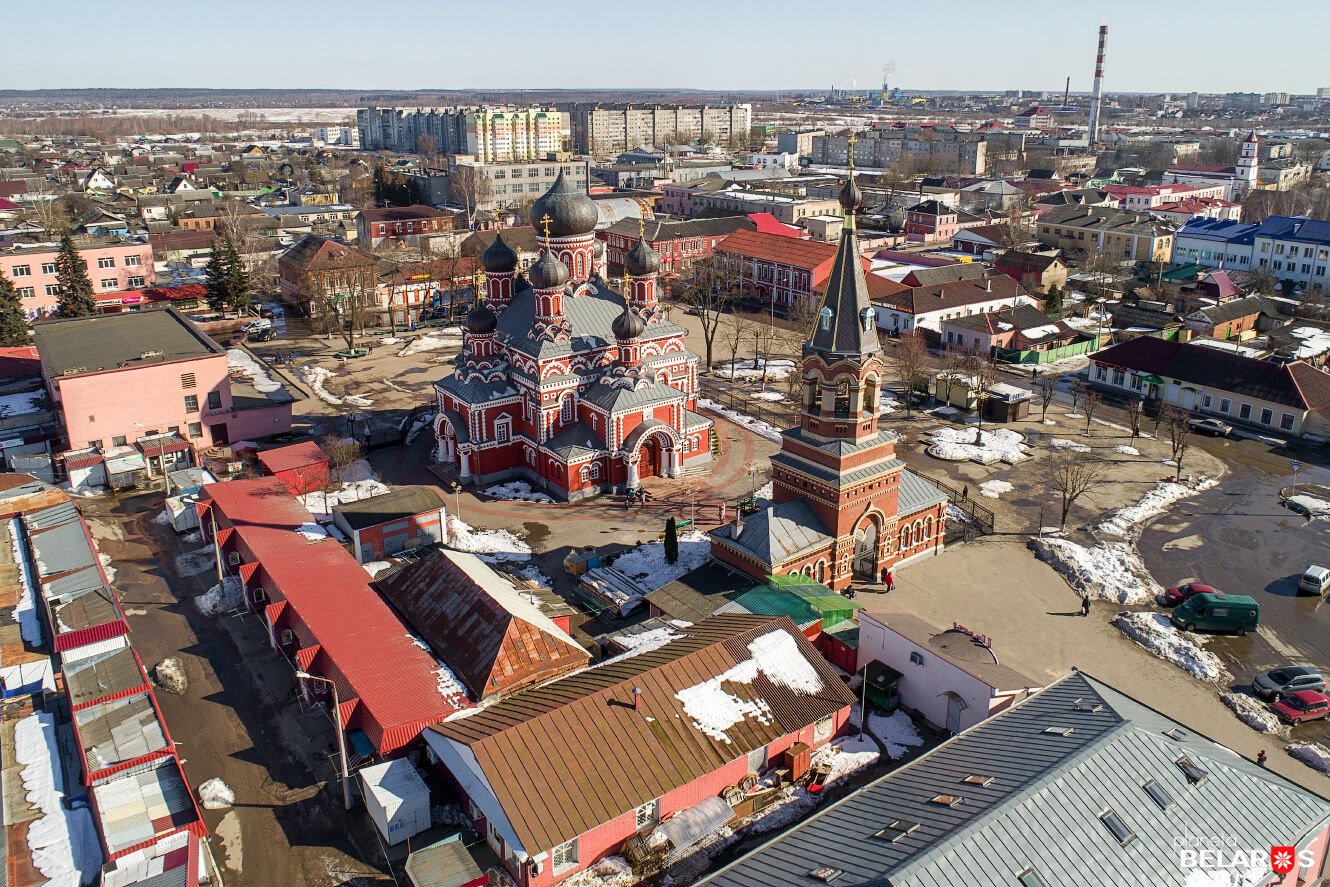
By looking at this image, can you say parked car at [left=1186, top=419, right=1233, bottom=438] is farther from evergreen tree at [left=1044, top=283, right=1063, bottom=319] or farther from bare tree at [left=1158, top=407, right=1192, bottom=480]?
evergreen tree at [left=1044, top=283, right=1063, bottom=319]

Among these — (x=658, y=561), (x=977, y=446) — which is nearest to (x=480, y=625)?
(x=658, y=561)

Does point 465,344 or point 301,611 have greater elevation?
point 465,344

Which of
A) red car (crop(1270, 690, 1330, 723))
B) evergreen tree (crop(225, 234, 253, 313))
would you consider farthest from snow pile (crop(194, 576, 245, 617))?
evergreen tree (crop(225, 234, 253, 313))

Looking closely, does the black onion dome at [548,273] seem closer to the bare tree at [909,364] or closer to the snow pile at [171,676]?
the snow pile at [171,676]

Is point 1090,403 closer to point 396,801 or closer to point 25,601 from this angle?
point 396,801

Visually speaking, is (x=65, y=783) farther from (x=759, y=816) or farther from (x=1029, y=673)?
(x=1029, y=673)

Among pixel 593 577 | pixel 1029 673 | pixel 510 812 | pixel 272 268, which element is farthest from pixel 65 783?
pixel 272 268
